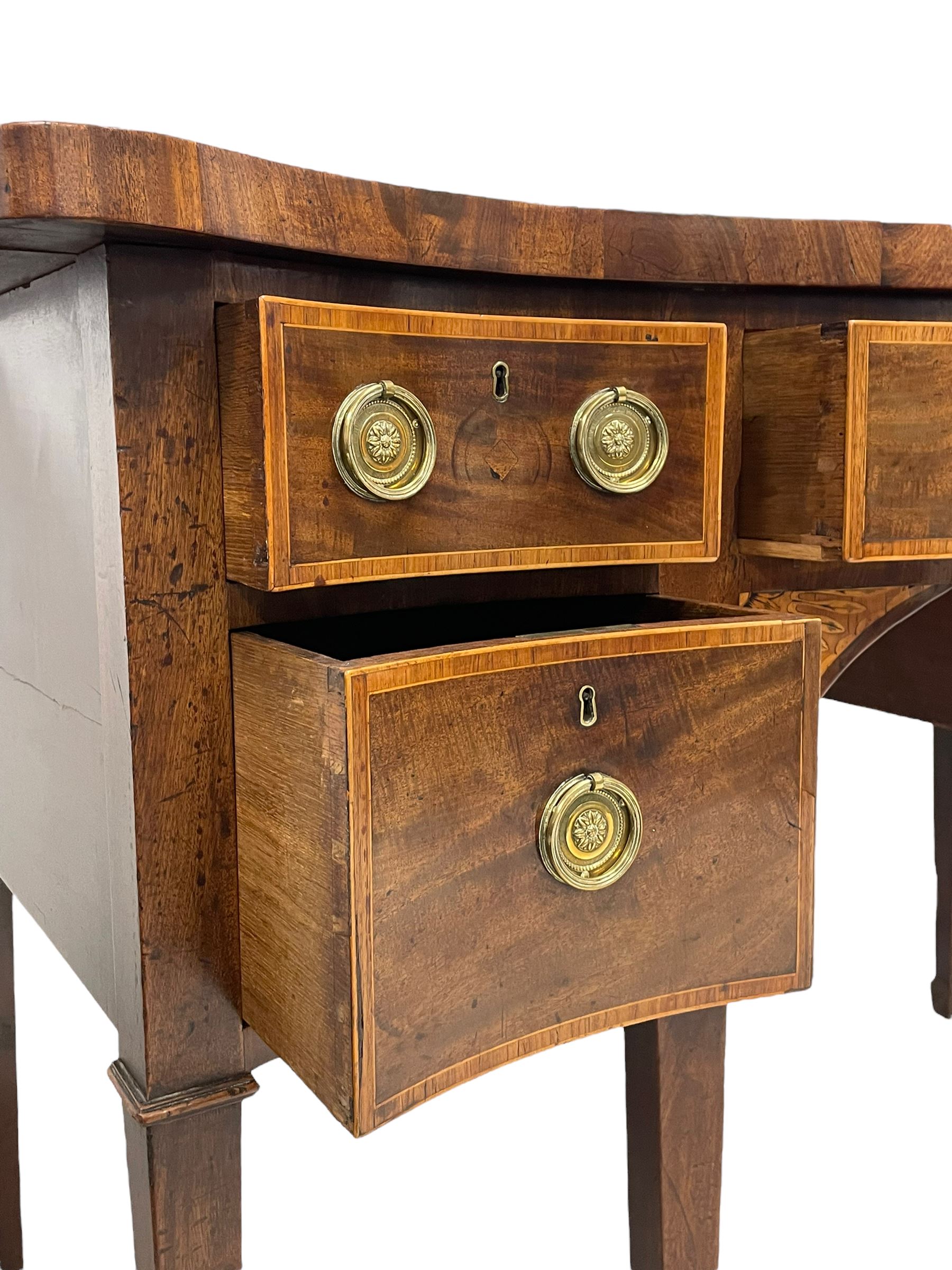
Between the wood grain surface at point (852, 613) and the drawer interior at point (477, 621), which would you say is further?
the wood grain surface at point (852, 613)

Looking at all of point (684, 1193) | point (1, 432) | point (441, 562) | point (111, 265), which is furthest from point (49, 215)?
point (684, 1193)

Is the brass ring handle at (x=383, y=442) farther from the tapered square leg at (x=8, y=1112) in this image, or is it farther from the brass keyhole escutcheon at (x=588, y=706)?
the tapered square leg at (x=8, y=1112)

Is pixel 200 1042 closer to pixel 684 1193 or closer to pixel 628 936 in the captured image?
pixel 628 936

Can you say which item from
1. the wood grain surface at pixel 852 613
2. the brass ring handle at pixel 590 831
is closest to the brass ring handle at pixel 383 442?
the brass ring handle at pixel 590 831

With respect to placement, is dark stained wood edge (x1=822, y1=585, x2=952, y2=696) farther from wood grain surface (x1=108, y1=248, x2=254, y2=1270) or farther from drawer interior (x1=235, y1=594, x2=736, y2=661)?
wood grain surface (x1=108, y1=248, x2=254, y2=1270)

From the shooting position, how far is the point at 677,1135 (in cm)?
113

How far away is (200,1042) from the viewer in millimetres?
963

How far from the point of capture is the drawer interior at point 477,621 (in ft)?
3.74

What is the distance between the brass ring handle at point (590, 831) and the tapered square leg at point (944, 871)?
3.92 feet

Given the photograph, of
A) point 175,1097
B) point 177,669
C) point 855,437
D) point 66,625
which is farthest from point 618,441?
point 175,1097

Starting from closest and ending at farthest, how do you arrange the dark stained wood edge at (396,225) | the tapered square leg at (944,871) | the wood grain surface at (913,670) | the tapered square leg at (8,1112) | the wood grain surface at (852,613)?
the dark stained wood edge at (396,225) → the wood grain surface at (852,613) → the tapered square leg at (8,1112) → the wood grain surface at (913,670) → the tapered square leg at (944,871)

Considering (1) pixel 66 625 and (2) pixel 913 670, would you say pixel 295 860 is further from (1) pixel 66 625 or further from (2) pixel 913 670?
(2) pixel 913 670

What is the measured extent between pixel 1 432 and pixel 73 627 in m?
0.27

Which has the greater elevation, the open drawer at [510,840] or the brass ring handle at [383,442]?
the brass ring handle at [383,442]
